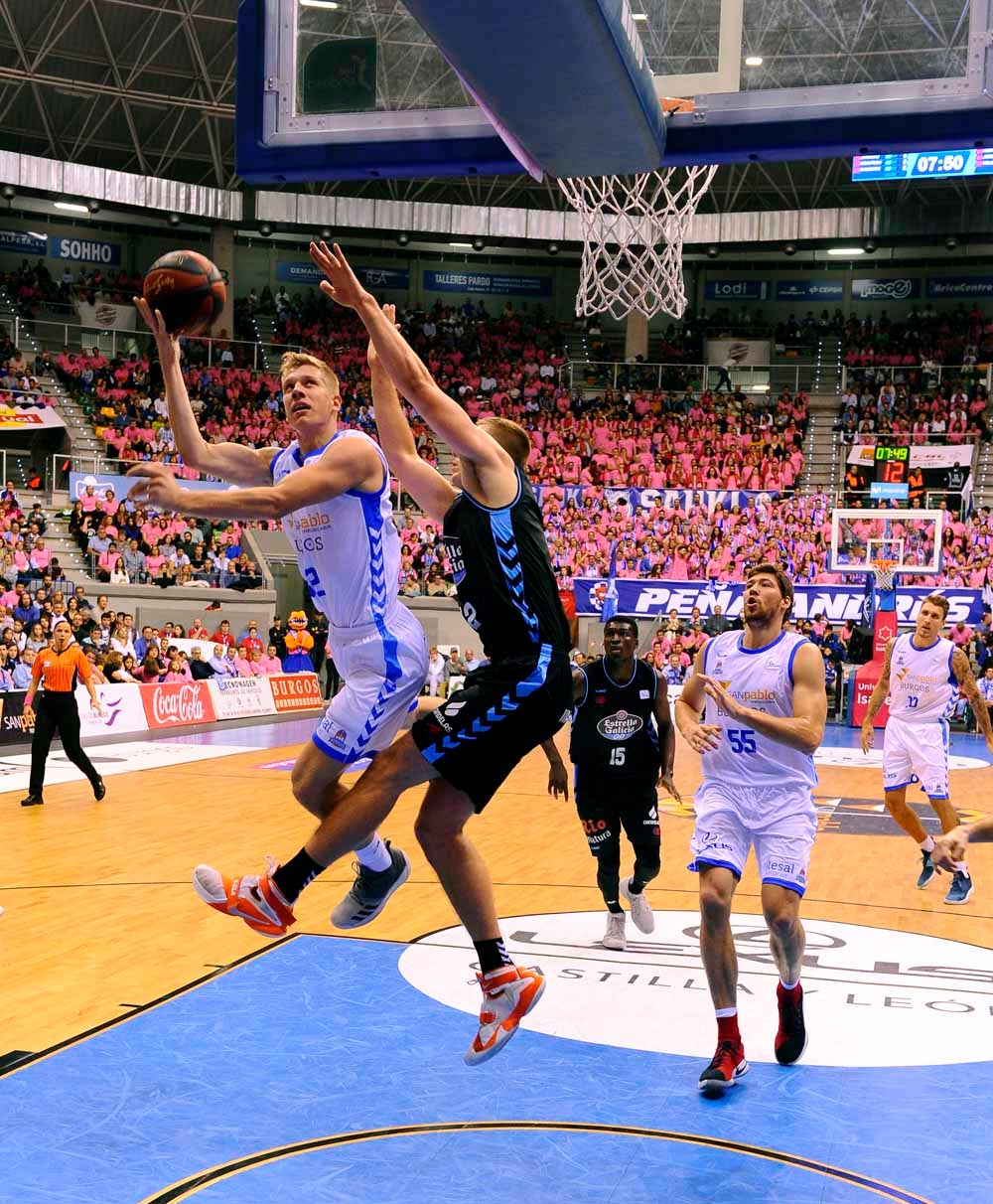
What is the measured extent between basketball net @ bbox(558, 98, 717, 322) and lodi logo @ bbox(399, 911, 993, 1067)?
573 centimetres

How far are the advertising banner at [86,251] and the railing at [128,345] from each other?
1812 millimetres

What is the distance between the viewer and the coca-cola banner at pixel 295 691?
22781 mm

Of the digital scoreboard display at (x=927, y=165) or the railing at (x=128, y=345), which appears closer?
the digital scoreboard display at (x=927, y=165)

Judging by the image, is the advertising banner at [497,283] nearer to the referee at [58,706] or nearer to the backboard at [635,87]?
the referee at [58,706]

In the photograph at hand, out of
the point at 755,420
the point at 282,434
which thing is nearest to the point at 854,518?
the point at 755,420

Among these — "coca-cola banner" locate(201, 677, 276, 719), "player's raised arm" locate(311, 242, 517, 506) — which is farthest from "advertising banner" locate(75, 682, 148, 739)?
"player's raised arm" locate(311, 242, 517, 506)

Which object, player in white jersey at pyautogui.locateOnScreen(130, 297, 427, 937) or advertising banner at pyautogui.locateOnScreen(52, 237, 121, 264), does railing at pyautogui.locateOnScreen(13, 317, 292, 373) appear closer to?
advertising banner at pyautogui.locateOnScreen(52, 237, 121, 264)

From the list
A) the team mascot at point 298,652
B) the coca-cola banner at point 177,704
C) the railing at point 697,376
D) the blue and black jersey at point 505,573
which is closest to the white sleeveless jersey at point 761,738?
the blue and black jersey at point 505,573

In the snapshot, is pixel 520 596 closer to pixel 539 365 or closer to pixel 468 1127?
pixel 468 1127

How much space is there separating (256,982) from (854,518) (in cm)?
2049

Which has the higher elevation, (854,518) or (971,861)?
(854,518)

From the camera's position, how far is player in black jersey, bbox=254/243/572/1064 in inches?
173

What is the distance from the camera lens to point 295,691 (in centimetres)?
2334

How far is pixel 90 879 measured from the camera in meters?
9.32
